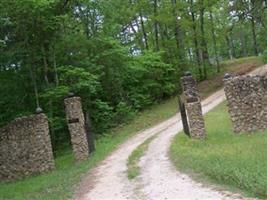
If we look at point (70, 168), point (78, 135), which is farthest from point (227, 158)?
point (78, 135)

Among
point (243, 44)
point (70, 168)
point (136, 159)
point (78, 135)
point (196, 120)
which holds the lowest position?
point (70, 168)

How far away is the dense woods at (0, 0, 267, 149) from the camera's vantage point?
27.6 m

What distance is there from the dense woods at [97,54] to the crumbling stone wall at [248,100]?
978cm

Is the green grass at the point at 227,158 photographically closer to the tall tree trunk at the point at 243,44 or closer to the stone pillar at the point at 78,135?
the stone pillar at the point at 78,135

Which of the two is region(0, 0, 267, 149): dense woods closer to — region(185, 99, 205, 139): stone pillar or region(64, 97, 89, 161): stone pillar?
region(64, 97, 89, 161): stone pillar

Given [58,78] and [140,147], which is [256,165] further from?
[58,78]

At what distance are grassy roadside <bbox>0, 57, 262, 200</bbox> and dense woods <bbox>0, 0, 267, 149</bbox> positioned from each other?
4.99 ft

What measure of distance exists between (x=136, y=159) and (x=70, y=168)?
348 centimetres

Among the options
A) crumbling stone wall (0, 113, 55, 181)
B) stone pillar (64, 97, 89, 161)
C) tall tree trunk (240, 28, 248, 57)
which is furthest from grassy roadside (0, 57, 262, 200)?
tall tree trunk (240, 28, 248, 57)

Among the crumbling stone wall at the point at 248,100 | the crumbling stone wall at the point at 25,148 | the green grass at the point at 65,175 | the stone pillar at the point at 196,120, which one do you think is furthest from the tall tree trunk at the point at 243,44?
the crumbling stone wall at the point at 25,148

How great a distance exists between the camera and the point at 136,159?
17.2 m

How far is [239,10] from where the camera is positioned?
35375mm

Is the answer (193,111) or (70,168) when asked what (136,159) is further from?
(193,111)

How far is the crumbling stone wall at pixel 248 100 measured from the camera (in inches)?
807
